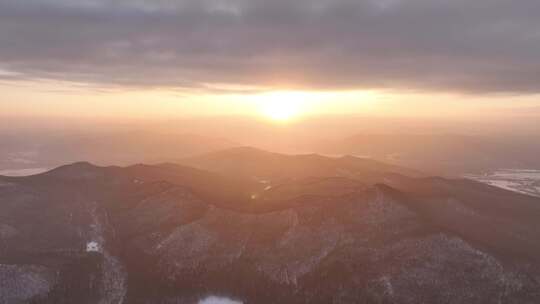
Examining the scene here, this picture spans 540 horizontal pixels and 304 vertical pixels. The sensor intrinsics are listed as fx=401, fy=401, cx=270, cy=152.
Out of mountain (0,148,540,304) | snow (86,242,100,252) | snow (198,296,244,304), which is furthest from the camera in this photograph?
snow (86,242,100,252)

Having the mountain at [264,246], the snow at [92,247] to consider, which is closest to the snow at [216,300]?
the mountain at [264,246]

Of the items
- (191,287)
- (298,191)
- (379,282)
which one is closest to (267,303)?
(191,287)

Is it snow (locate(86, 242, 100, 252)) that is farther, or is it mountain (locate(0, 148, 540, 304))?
snow (locate(86, 242, 100, 252))

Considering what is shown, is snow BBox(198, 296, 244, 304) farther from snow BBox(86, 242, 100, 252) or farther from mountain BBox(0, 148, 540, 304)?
snow BBox(86, 242, 100, 252)

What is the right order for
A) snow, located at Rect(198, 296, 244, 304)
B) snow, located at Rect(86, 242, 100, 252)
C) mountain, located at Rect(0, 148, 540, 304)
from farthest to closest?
snow, located at Rect(86, 242, 100, 252), snow, located at Rect(198, 296, 244, 304), mountain, located at Rect(0, 148, 540, 304)

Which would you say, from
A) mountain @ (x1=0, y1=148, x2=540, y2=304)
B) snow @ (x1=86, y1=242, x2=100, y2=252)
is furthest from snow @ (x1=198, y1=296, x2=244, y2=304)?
snow @ (x1=86, y1=242, x2=100, y2=252)

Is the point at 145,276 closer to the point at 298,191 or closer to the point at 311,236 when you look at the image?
the point at 311,236

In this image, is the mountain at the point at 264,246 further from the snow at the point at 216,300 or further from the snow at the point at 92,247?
the snow at the point at 216,300

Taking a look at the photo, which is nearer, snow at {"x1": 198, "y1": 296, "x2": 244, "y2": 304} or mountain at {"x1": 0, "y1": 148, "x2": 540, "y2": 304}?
mountain at {"x1": 0, "y1": 148, "x2": 540, "y2": 304}

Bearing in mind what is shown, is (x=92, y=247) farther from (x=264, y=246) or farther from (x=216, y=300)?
(x=264, y=246)

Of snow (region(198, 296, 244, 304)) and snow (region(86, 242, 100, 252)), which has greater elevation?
snow (region(86, 242, 100, 252))
